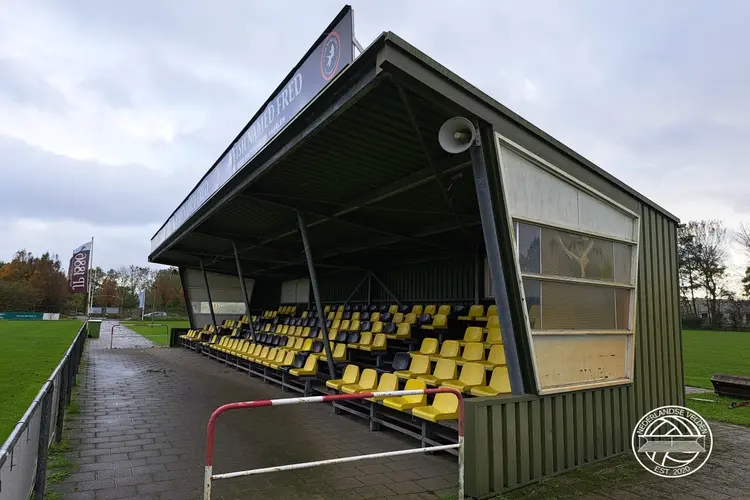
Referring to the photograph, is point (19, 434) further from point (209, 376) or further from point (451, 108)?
point (209, 376)

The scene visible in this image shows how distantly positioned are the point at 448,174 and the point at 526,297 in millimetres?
2505

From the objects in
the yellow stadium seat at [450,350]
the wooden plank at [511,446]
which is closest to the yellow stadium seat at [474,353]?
the yellow stadium seat at [450,350]

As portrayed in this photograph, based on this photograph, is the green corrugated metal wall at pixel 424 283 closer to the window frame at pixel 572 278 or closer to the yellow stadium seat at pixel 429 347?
the yellow stadium seat at pixel 429 347

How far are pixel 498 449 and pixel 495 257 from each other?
1866 millimetres

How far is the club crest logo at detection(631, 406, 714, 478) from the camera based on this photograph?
5320 millimetres

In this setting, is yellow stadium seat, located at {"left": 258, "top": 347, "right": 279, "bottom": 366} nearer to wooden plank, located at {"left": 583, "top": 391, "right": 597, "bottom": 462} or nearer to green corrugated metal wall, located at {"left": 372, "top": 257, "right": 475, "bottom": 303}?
green corrugated metal wall, located at {"left": 372, "top": 257, "right": 475, "bottom": 303}

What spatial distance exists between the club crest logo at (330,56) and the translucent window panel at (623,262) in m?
4.38

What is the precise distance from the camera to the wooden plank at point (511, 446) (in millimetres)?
4414

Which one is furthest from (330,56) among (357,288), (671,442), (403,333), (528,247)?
(357,288)

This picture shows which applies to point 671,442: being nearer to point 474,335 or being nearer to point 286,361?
point 474,335

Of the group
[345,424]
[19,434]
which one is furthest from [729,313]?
[19,434]

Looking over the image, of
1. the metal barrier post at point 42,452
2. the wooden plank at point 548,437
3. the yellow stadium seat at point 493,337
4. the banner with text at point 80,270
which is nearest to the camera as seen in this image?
the metal barrier post at point 42,452

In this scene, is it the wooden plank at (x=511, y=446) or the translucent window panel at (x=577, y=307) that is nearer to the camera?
the wooden plank at (x=511, y=446)

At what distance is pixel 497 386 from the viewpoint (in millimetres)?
5969
